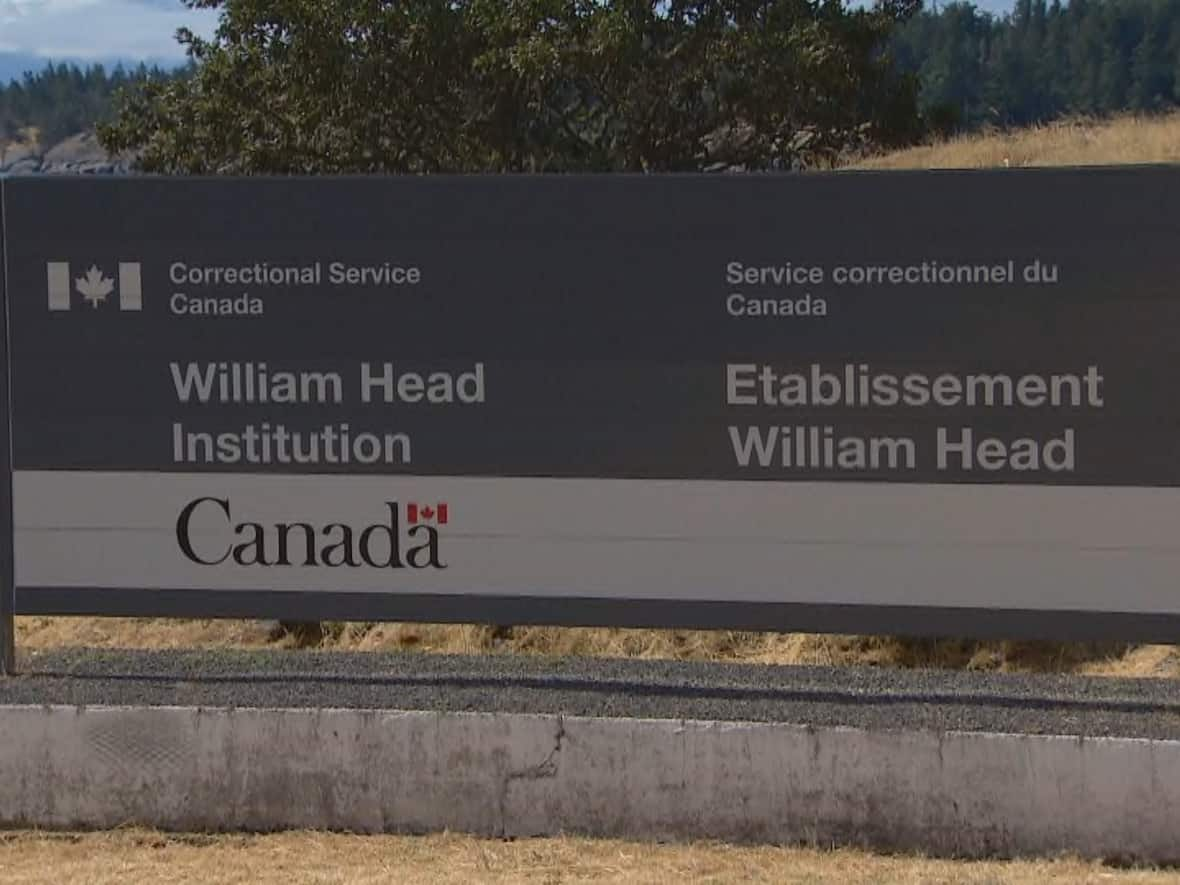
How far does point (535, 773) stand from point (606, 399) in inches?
53.7

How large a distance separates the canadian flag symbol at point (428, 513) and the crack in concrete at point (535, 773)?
975 millimetres

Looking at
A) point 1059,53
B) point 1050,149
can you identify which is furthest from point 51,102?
point 1050,149

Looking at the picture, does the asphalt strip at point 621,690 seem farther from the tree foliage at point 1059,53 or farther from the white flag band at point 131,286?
the tree foliage at point 1059,53

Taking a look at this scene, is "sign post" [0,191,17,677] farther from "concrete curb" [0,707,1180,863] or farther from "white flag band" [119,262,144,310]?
"concrete curb" [0,707,1180,863]

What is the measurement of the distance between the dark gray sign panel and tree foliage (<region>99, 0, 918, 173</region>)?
39.9 feet

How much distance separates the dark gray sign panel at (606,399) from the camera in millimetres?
6445

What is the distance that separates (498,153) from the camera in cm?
2036

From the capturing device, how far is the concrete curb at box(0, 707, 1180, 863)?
5.96m

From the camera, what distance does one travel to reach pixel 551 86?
2003 centimetres

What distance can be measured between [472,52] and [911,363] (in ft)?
47.1

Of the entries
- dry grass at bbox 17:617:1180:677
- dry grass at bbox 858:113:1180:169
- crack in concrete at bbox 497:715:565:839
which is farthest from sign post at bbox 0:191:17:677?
dry grass at bbox 858:113:1180:169

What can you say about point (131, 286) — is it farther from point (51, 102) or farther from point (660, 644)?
point (51, 102)

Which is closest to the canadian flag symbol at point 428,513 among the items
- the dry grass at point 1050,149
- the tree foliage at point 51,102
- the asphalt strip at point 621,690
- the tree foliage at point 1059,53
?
the asphalt strip at point 621,690

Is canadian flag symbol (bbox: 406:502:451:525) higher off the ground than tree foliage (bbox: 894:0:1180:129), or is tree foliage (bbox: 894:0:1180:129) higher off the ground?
tree foliage (bbox: 894:0:1180:129)
